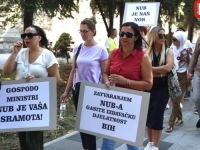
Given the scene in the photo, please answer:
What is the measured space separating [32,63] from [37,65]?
0.07 meters

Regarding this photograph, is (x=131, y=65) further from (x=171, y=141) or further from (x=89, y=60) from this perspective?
(x=171, y=141)

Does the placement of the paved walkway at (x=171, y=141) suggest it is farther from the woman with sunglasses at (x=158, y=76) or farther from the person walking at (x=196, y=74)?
the woman with sunglasses at (x=158, y=76)

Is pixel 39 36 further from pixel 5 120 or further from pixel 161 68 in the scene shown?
pixel 161 68

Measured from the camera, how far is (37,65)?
11.1ft

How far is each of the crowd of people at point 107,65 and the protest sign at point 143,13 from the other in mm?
1631

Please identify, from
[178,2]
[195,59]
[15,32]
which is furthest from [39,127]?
[15,32]

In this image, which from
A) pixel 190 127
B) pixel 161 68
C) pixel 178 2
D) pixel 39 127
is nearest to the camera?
pixel 39 127

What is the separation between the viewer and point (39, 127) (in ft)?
10.9

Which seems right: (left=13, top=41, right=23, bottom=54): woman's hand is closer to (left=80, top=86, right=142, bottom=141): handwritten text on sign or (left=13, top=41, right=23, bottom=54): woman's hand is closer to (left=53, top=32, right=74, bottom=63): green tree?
(left=80, top=86, right=142, bottom=141): handwritten text on sign

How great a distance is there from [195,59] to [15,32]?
80.0ft

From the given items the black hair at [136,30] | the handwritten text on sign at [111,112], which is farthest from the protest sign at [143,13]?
the handwritten text on sign at [111,112]

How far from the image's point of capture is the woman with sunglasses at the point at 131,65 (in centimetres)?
313

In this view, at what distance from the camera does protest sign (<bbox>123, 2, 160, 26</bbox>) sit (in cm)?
632

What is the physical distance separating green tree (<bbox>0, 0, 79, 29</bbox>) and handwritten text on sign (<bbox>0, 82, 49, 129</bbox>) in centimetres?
593
